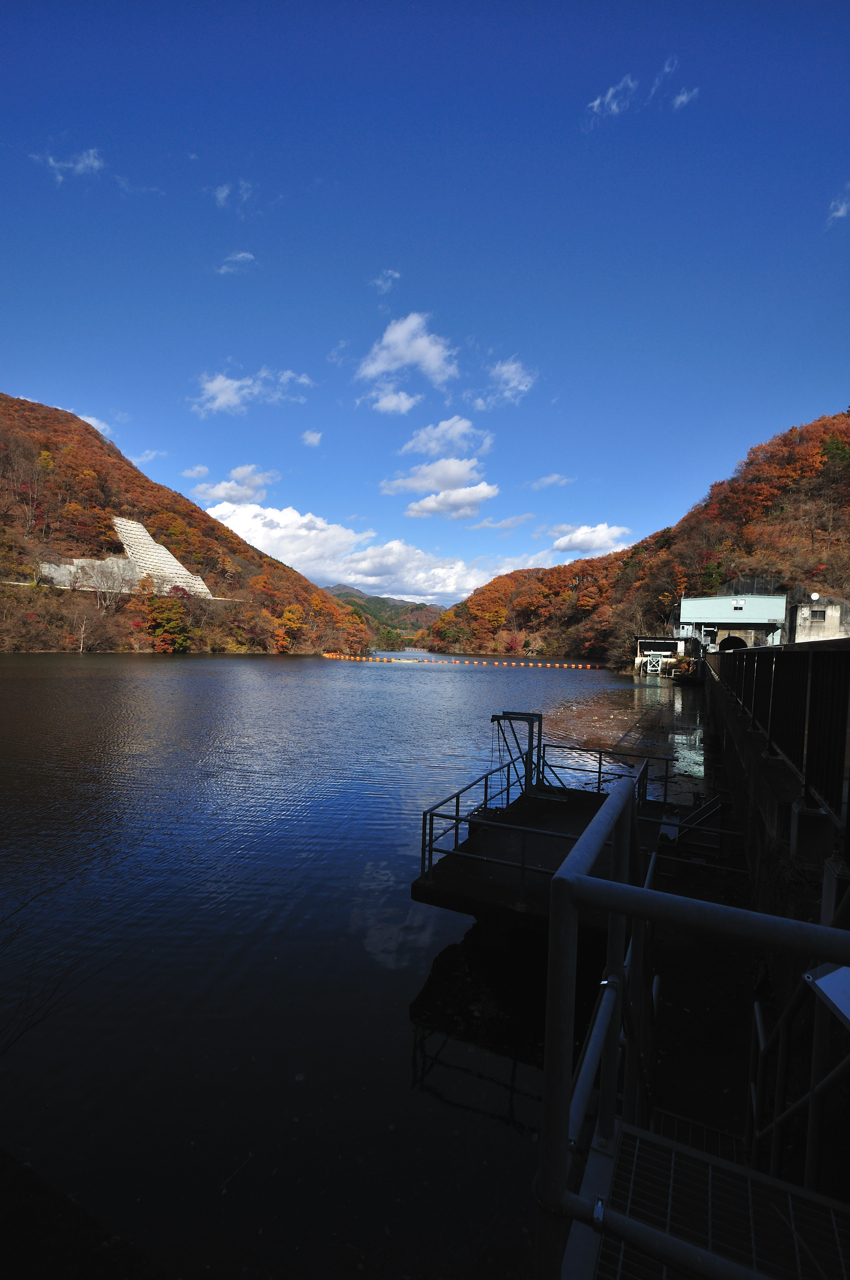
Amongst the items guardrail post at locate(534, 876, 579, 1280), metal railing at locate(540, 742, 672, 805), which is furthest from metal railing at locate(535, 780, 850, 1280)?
metal railing at locate(540, 742, 672, 805)

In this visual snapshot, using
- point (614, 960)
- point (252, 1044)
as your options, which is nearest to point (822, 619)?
point (252, 1044)

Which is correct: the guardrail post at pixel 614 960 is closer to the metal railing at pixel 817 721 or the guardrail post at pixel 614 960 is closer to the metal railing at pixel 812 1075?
the metal railing at pixel 812 1075

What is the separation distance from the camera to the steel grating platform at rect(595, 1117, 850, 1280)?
57.6 inches

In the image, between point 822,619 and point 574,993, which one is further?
point 822,619

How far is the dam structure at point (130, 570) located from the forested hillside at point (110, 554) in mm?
1630

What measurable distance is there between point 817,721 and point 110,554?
9412cm

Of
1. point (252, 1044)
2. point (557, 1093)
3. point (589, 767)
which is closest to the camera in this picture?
point (557, 1093)

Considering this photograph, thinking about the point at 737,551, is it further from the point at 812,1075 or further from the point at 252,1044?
the point at 812,1075

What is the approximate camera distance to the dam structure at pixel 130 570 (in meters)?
67.2

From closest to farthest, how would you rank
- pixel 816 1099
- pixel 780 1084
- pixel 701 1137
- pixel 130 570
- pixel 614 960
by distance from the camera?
pixel 614 960
pixel 816 1099
pixel 780 1084
pixel 701 1137
pixel 130 570

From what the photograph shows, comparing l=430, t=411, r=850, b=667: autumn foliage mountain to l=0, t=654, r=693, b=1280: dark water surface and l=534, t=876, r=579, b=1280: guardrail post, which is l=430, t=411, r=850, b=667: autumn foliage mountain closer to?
l=0, t=654, r=693, b=1280: dark water surface

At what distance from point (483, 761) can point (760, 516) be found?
6924 cm

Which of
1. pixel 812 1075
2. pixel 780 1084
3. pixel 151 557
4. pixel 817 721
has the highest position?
pixel 151 557

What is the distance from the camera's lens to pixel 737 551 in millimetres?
68625
